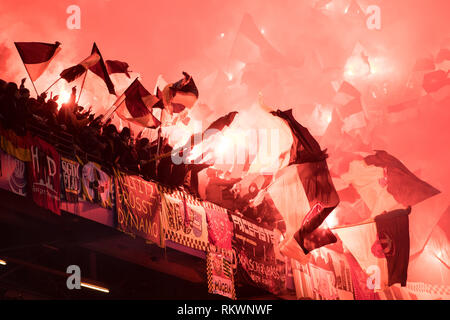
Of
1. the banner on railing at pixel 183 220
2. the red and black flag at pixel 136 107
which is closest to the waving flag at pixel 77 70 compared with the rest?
the red and black flag at pixel 136 107

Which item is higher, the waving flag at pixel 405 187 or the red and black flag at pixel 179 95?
the red and black flag at pixel 179 95

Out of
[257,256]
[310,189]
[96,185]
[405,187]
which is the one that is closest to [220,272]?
[257,256]

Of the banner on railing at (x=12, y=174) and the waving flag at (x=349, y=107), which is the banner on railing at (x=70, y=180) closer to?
the banner on railing at (x=12, y=174)

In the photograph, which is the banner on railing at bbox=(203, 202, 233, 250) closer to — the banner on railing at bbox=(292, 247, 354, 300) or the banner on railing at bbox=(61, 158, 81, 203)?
the banner on railing at bbox=(292, 247, 354, 300)

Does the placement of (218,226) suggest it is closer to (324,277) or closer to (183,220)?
(183,220)

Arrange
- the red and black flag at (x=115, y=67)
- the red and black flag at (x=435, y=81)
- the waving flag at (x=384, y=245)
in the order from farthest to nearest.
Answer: the red and black flag at (x=435, y=81), the waving flag at (x=384, y=245), the red and black flag at (x=115, y=67)

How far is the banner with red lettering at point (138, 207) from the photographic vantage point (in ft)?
33.9

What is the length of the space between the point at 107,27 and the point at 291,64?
254 inches

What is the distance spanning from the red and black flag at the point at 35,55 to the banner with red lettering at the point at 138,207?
264 cm

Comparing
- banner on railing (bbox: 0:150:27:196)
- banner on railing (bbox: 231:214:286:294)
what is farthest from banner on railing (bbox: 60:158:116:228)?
banner on railing (bbox: 231:214:286:294)

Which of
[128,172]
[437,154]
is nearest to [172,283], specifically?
[128,172]

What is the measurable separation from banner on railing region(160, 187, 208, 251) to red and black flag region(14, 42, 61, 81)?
3387mm

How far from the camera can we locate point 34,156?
898 centimetres

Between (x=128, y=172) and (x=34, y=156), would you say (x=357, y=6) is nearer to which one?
(x=128, y=172)
